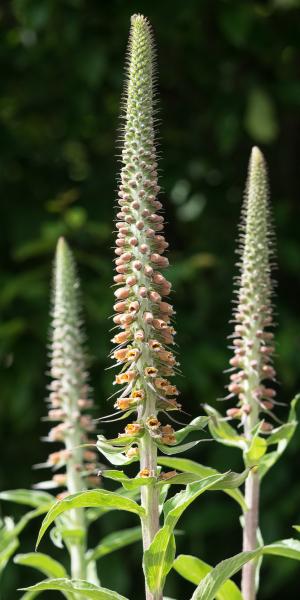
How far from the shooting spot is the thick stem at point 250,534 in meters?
2.88

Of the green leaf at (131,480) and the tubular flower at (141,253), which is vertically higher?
the tubular flower at (141,253)

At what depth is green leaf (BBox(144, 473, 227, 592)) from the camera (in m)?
2.26

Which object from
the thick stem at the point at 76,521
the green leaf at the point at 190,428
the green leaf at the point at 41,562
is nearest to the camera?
the green leaf at the point at 190,428

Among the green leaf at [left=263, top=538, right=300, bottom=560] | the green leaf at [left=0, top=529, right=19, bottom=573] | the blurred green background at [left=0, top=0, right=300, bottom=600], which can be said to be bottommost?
the green leaf at [left=263, top=538, right=300, bottom=560]

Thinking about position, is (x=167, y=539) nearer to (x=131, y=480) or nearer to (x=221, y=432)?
(x=131, y=480)

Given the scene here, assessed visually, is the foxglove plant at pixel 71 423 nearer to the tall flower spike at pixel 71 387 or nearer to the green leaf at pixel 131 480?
the tall flower spike at pixel 71 387

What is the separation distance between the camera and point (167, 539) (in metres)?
2.31

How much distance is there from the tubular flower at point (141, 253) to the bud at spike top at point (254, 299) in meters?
0.57

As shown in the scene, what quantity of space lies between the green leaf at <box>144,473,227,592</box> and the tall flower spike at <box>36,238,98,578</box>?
3.18 feet

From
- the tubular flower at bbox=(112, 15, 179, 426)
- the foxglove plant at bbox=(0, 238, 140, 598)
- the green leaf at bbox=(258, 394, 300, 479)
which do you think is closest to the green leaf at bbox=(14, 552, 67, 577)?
the foxglove plant at bbox=(0, 238, 140, 598)

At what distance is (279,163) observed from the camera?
8.45 m

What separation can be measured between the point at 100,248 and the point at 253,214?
4.66m

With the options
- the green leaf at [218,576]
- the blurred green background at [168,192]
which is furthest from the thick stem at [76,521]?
the blurred green background at [168,192]

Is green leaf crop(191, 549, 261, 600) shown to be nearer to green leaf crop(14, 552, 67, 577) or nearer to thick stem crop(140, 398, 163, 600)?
thick stem crop(140, 398, 163, 600)
